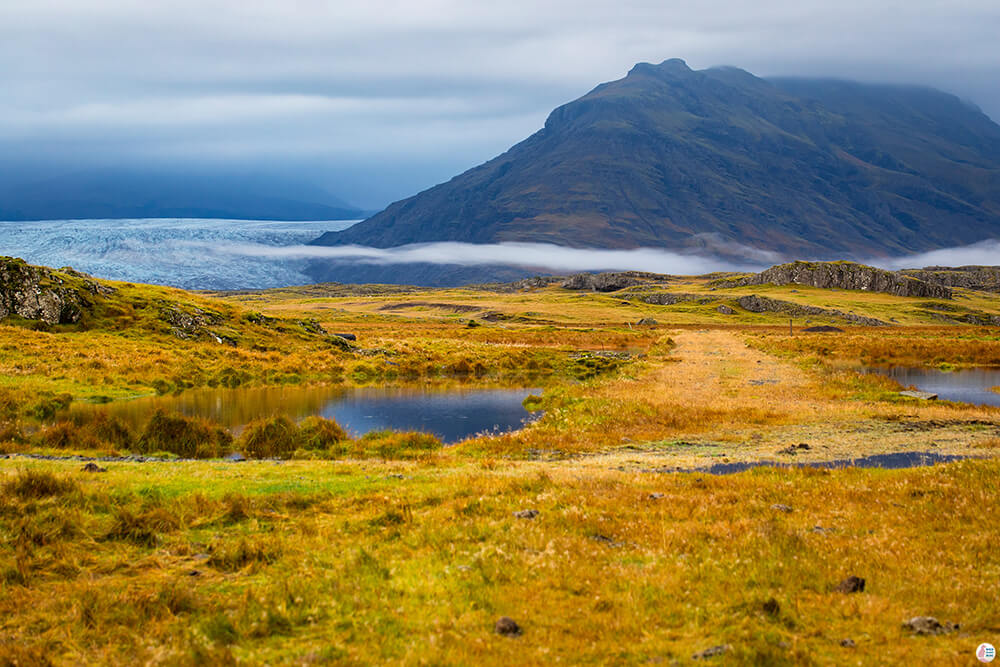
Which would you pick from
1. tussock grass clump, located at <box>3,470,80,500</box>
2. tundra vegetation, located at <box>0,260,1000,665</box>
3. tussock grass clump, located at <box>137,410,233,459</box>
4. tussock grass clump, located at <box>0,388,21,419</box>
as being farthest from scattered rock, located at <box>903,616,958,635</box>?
tussock grass clump, located at <box>0,388,21,419</box>

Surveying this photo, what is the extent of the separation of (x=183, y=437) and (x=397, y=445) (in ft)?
28.9

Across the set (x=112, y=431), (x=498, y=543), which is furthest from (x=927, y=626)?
(x=112, y=431)

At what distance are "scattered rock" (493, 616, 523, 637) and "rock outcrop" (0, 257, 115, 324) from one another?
218 feet

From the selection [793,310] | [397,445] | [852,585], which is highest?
[793,310]

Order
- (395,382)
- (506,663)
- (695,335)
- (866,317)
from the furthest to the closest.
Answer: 1. (866,317)
2. (695,335)
3. (395,382)
4. (506,663)

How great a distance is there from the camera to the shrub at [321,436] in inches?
1161

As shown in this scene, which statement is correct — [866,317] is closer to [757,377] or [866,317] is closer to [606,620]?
[757,377]

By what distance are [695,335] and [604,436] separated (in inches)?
3308

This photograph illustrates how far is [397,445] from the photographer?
95.6ft

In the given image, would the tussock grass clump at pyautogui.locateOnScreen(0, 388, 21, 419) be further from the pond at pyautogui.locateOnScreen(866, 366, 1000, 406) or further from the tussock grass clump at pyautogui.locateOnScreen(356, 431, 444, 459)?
the pond at pyautogui.locateOnScreen(866, 366, 1000, 406)

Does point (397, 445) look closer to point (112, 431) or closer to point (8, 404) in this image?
point (112, 431)

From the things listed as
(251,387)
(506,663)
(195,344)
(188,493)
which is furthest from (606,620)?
(195,344)

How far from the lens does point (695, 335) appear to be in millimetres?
111812

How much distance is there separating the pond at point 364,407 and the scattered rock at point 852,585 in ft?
78.1
